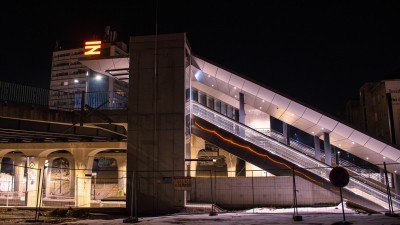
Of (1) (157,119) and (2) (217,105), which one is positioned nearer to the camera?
(1) (157,119)

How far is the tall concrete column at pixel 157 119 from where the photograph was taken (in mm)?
22156

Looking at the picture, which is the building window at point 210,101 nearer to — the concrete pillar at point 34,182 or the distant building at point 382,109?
the concrete pillar at point 34,182

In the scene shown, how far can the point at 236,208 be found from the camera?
77.5 ft

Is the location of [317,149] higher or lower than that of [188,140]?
lower

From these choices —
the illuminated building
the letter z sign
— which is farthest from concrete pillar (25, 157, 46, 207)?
the letter z sign

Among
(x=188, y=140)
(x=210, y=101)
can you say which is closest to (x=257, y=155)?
(x=188, y=140)

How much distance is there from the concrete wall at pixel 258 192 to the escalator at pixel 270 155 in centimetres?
90

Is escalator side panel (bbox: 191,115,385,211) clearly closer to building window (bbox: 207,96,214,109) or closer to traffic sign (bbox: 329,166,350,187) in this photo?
traffic sign (bbox: 329,166,350,187)

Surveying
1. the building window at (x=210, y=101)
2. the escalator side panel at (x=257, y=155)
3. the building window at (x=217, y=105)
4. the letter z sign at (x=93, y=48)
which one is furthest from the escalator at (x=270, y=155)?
the building window at (x=217, y=105)

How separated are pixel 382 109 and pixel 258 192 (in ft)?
153

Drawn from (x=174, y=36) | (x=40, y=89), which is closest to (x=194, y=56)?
(x=174, y=36)

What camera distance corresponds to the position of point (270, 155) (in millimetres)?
23203

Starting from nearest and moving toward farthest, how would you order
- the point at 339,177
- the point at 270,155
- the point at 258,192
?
the point at 339,177, the point at 270,155, the point at 258,192

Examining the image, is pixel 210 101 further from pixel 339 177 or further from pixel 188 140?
pixel 339 177
